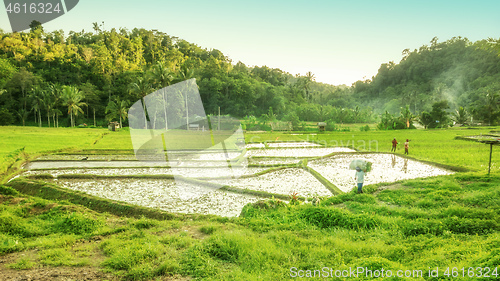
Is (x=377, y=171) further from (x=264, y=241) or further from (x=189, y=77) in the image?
(x=189, y=77)

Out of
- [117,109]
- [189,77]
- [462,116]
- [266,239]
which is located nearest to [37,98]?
[117,109]

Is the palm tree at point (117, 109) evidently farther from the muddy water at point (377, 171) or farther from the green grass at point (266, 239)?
the green grass at point (266, 239)

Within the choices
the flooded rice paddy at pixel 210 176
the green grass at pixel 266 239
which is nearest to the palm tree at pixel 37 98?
the flooded rice paddy at pixel 210 176

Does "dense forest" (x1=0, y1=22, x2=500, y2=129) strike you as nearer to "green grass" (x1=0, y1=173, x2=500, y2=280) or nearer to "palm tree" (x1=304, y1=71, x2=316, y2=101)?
"palm tree" (x1=304, y1=71, x2=316, y2=101)

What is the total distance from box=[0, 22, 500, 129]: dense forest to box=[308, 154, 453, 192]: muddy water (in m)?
20.3

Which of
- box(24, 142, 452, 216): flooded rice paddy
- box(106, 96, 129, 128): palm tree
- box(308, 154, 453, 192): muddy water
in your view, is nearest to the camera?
box(24, 142, 452, 216): flooded rice paddy

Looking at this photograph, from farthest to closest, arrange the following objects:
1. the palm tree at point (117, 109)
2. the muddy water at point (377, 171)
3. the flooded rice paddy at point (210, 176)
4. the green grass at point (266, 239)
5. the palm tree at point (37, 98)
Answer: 1. the palm tree at point (117, 109)
2. the palm tree at point (37, 98)
3. the muddy water at point (377, 171)
4. the flooded rice paddy at point (210, 176)
5. the green grass at point (266, 239)

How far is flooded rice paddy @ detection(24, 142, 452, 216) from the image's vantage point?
858 cm

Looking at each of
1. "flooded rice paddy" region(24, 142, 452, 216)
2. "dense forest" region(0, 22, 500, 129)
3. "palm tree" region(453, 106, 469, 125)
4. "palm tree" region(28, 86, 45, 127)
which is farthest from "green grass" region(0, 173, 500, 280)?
"palm tree" region(28, 86, 45, 127)

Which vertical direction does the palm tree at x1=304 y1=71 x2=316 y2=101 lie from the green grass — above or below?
above

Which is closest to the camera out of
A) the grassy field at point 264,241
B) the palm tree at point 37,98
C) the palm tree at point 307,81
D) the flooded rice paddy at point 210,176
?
the grassy field at point 264,241

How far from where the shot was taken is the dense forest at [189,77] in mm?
35812

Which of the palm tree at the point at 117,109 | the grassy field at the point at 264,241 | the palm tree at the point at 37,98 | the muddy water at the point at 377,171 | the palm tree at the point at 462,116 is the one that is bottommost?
the muddy water at the point at 377,171

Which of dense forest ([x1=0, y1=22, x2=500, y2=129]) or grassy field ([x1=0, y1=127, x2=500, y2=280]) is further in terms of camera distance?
dense forest ([x1=0, y1=22, x2=500, y2=129])
